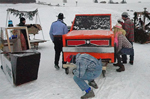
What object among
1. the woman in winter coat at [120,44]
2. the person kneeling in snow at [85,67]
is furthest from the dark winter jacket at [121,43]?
the person kneeling in snow at [85,67]

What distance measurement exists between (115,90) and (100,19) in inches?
118

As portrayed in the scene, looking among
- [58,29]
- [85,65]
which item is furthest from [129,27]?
[85,65]

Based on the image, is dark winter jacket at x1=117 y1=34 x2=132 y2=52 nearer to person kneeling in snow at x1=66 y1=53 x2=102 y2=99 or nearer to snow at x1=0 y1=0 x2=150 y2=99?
snow at x1=0 y1=0 x2=150 y2=99

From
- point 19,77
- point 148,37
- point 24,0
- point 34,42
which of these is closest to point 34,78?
point 19,77

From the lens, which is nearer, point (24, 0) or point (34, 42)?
point (34, 42)

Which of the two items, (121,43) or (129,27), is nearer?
(121,43)

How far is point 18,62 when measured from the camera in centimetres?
428

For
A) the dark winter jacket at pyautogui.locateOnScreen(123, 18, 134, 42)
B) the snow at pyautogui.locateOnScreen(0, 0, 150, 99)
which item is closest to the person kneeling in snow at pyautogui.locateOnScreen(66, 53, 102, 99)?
the snow at pyautogui.locateOnScreen(0, 0, 150, 99)

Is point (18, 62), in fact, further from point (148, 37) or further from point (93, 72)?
point (148, 37)

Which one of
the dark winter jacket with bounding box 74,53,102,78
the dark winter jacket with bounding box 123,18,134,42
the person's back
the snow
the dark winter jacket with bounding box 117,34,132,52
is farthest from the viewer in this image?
the dark winter jacket with bounding box 123,18,134,42

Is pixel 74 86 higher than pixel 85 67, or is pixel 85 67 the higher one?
pixel 85 67

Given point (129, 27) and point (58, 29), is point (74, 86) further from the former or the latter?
point (129, 27)

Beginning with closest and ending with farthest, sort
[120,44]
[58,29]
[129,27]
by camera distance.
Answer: [120,44] → [58,29] → [129,27]

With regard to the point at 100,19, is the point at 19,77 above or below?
below
